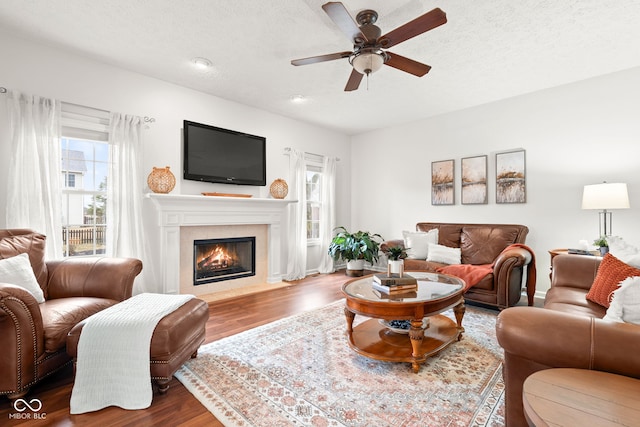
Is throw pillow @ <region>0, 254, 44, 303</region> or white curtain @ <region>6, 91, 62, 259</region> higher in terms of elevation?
white curtain @ <region>6, 91, 62, 259</region>

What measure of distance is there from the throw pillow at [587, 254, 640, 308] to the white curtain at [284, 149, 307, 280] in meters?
3.73

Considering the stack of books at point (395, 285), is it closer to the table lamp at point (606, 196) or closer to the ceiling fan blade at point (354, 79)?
the ceiling fan blade at point (354, 79)

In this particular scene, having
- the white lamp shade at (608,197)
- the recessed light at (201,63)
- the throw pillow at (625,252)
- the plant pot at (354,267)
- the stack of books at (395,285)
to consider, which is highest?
the recessed light at (201,63)

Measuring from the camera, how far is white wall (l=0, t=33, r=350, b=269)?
2.87 m

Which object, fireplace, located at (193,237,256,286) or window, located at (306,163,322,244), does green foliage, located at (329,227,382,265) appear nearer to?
window, located at (306,163,322,244)

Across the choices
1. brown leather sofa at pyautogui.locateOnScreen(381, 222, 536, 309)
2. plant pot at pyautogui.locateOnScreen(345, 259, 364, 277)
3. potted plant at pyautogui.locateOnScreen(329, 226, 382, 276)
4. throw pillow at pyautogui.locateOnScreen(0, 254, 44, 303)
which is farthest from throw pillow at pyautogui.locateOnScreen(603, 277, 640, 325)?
plant pot at pyautogui.locateOnScreen(345, 259, 364, 277)

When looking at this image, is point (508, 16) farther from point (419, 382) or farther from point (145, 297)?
point (145, 297)

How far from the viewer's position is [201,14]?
2.49 metres

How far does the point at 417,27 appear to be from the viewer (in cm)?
207

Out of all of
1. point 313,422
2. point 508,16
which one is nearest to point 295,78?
point 508,16

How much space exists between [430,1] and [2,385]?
3.73 m

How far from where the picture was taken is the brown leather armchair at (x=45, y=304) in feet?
5.59

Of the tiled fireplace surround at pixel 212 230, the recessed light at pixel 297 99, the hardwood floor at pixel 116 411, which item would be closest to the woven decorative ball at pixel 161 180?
the tiled fireplace surround at pixel 212 230

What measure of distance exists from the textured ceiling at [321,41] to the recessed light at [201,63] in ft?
0.23
